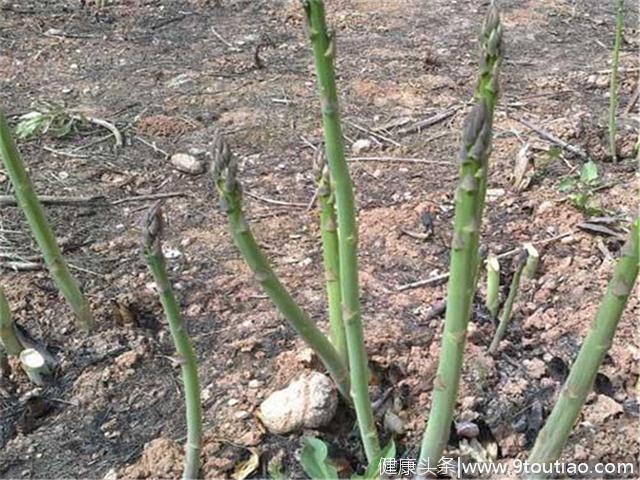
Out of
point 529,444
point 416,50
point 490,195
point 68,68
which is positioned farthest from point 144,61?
point 529,444

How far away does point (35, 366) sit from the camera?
1435 millimetres

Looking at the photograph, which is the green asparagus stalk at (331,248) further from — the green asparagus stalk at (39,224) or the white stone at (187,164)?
the white stone at (187,164)

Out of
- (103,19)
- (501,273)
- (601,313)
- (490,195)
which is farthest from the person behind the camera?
(103,19)

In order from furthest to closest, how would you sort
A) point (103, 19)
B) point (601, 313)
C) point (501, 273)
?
point (103, 19) → point (501, 273) → point (601, 313)

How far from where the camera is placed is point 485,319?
1552 mm

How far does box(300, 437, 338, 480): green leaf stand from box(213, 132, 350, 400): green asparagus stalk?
0.15 meters

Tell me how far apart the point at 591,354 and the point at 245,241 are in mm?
468

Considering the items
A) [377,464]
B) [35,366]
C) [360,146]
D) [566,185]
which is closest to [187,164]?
[360,146]

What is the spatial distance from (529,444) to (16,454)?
88 cm

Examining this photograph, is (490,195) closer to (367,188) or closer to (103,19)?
(367,188)

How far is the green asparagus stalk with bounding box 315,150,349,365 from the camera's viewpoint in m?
1.15

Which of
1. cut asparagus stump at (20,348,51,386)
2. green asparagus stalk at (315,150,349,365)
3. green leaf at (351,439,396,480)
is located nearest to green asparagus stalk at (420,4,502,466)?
green leaf at (351,439,396,480)

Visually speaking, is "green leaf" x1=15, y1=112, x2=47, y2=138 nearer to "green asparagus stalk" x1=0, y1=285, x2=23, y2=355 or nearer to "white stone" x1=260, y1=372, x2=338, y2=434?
"green asparagus stalk" x1=0, y1=285, x2=23, y2=355

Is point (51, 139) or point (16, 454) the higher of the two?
point (51, 139)
